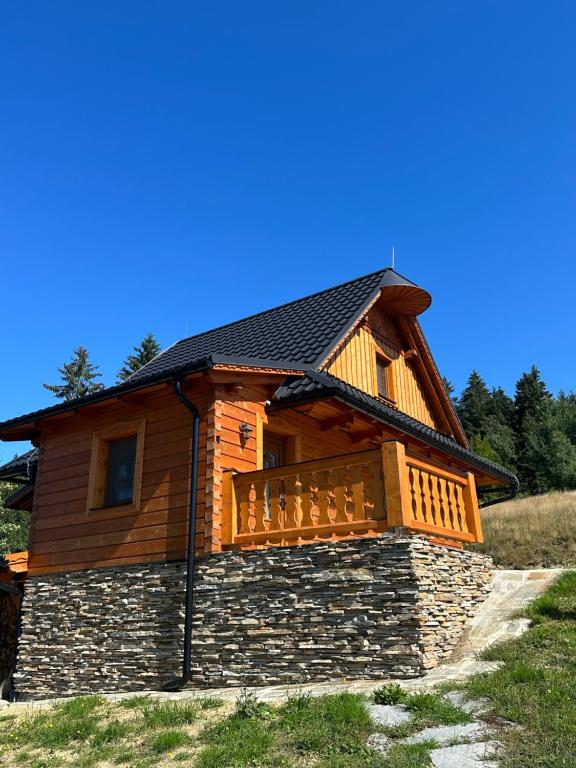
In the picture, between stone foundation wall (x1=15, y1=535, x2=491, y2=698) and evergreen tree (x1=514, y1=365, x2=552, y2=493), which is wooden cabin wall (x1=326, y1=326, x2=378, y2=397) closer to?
stone foundation wall (x1=15, y1=535, x2=491, y2=698)

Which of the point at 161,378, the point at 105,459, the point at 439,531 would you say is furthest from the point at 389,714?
the point at 105,459

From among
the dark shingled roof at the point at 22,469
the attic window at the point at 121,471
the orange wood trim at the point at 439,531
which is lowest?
the orange wood trim at the point at 439,531

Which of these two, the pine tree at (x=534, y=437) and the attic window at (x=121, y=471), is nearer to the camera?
the attic window at (x=121, y=471)

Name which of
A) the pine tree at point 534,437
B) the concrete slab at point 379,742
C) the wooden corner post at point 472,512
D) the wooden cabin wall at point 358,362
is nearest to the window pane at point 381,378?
the wooden cabin wall at point 358,362

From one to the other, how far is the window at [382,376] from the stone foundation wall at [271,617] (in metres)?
5.32

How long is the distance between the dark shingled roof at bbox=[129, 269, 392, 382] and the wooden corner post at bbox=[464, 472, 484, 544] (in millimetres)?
2975

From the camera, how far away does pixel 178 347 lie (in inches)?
621

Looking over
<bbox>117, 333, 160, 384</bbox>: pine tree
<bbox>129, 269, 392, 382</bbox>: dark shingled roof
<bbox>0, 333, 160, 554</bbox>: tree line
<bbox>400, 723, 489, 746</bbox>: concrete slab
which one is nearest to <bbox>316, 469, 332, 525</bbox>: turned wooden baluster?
<bbox>129, 269, 392, 382</bbox>: dark shingled roof

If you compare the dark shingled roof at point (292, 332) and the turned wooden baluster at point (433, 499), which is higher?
the dark shingled roof at point (292, 332)

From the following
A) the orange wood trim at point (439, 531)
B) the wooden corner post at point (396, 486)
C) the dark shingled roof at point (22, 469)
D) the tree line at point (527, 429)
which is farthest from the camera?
the tree line at point (527, 429)

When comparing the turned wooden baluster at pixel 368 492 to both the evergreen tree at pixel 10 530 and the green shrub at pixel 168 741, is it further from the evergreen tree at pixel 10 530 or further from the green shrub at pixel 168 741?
the evergreen tree at pixel 10 530

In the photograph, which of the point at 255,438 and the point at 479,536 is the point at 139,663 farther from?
the point at 479,536

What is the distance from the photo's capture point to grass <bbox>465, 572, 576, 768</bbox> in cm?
422

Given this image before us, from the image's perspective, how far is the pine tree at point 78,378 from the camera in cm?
4472
